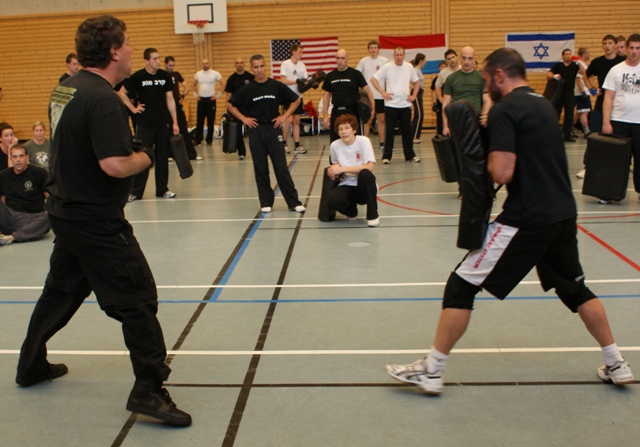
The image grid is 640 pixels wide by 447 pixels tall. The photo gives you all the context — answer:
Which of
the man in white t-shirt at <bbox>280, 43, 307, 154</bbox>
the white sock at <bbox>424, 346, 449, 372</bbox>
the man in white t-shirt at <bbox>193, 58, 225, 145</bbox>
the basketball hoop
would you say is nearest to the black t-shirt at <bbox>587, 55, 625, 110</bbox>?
the man in white t-shirt at <bbox>280, 43, 307, 154</bbox>

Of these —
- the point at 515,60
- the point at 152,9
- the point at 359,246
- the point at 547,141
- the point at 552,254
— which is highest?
the point at 152,9

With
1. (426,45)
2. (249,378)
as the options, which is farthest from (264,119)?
(426,45)

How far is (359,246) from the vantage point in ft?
22.6

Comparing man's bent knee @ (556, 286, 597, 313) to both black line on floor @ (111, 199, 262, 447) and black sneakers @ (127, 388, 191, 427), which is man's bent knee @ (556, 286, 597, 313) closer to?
black sneakers @ (127, 388, 191, 427)

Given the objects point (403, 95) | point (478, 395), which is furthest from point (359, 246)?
point (403, 95)

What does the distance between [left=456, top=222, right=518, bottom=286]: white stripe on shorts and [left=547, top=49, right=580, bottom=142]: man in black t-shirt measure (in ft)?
41.5

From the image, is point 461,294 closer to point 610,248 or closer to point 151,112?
point 610,248

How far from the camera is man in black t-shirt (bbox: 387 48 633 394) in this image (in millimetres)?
3299

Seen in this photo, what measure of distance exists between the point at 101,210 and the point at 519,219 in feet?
6.52

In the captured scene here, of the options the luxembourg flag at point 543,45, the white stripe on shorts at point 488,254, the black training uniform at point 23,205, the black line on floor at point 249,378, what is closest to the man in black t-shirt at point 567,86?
the luxembourg flag at point 543,45

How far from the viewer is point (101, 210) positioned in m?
3.26

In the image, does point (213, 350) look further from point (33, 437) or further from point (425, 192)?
point (425, 192)

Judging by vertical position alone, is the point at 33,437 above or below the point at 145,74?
below

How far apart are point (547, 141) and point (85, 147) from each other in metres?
→ 2.16
